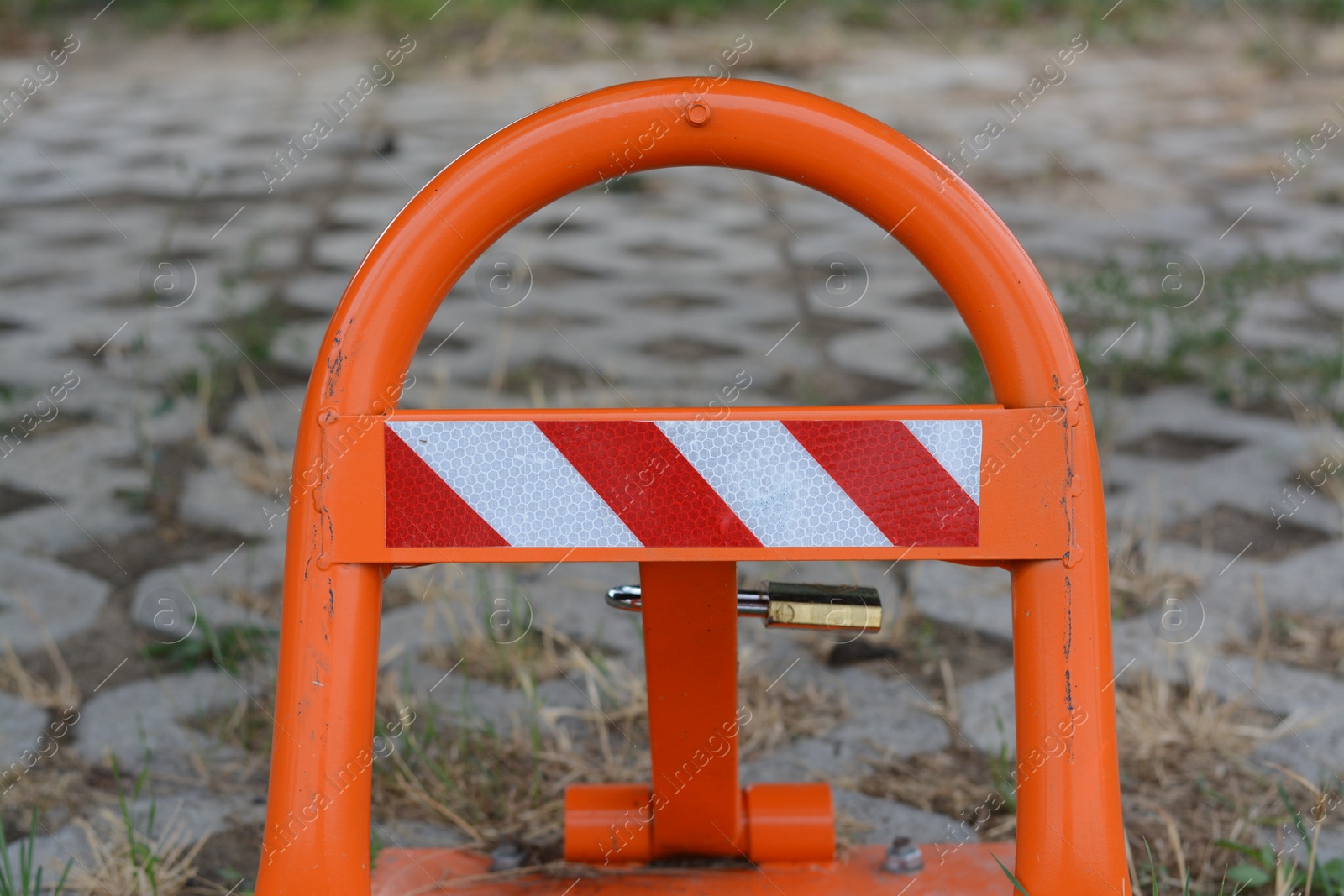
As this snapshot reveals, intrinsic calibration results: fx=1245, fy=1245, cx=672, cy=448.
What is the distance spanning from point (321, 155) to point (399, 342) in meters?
4.66

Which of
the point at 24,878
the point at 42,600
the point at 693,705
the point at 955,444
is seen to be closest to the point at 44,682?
the point at 42,600

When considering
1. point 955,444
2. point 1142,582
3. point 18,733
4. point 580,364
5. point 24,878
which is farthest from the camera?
point 580,364

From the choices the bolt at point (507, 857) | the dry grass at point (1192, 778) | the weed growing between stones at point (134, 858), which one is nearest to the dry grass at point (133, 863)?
the weed growing between stones at point (134, 858)

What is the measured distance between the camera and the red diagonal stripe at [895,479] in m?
0.92

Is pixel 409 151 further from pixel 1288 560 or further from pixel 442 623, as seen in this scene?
pixel 1288 560

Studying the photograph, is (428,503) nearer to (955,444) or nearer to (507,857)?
(955,444)

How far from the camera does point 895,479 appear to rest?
3.01ft

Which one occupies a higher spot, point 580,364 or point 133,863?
point 580,364

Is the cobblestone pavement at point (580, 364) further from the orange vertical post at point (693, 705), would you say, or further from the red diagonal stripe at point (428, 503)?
the red diagonal stripe at point (428, 503)

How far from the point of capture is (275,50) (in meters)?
7.87

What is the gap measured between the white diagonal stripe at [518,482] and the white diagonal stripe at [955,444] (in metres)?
0.23

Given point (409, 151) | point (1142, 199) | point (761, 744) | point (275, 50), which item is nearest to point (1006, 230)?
point (761, 744)

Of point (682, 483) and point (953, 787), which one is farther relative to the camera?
point (953, 787)

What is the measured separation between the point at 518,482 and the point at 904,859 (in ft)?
1.94
